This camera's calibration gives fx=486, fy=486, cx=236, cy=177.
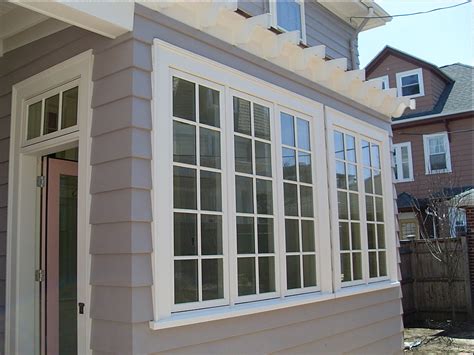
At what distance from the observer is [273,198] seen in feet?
14.7

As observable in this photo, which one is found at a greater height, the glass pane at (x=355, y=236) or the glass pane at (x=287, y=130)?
the glass pane at (x=287, y=130)

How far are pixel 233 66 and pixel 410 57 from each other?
45.2 ft

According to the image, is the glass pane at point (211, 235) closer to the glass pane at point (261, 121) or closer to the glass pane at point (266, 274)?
the glass pane at point (266, 274)

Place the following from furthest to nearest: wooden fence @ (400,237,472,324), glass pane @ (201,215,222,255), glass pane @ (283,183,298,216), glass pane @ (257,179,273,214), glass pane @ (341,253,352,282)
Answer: wooden fence @ (400,237,472,324) → glass pane @ (341,253,352,282) → glass pane @ (283,183,298,216) → glass pane @ (257,179,273,214) → glass pane @ (201,215,222,255)

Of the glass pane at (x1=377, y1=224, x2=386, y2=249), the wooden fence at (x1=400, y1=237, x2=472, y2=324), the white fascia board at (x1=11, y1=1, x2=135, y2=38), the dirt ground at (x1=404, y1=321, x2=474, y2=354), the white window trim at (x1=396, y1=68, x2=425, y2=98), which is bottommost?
the dirt ground at (x1=404, y1=321, x2=474, y2=354)

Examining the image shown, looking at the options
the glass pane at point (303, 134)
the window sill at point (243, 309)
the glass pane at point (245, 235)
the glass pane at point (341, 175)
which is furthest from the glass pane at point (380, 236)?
the glass pane at point (245, 235)

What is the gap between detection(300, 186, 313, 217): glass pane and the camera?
4922mm

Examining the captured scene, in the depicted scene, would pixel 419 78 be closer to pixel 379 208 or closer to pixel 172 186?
pixel 379 208

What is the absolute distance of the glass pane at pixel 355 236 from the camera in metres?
5.73

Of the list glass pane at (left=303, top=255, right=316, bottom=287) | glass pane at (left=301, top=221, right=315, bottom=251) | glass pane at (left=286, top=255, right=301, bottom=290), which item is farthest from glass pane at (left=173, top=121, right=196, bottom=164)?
glass pane at (left=303, top=255, right=316, bottom=287)

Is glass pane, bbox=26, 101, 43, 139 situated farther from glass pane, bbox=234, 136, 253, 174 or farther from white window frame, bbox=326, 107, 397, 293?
white window frame, bbox=326, 107, 397, 293

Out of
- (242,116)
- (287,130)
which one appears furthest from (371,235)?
(242,116)

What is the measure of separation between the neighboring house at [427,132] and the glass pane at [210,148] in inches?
467

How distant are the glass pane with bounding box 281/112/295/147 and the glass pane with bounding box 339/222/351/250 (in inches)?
50.0
